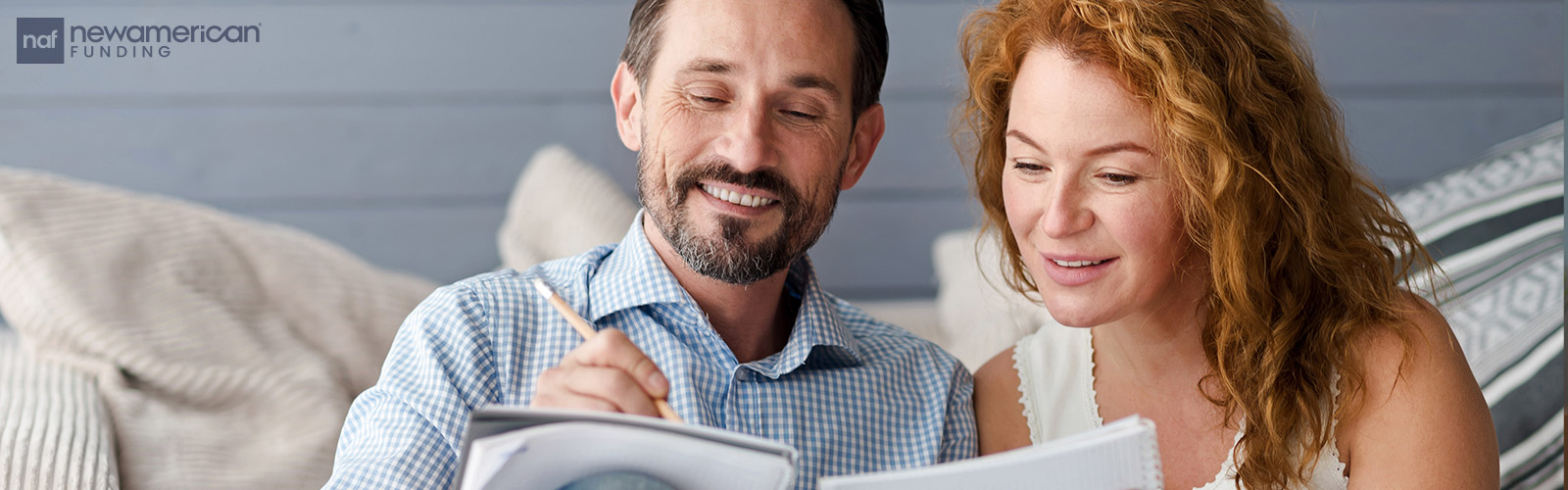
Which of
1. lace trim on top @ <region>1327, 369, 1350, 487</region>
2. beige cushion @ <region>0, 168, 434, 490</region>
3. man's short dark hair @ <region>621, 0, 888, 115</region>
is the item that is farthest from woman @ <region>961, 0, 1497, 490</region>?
beige cushion @ <region>0, 168, 434, 490</region>

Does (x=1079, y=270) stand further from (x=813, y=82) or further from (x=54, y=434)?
(x=54, y=434)

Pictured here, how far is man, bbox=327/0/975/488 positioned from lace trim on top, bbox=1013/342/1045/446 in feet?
0.31

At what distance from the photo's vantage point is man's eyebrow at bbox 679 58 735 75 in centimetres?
100

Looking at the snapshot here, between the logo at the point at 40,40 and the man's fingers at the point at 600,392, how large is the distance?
1547mm

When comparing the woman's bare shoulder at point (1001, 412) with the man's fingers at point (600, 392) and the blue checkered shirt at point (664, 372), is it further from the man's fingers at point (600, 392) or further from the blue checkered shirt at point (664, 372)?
the man's fingers at point (600, 392)

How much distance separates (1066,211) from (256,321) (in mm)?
1178

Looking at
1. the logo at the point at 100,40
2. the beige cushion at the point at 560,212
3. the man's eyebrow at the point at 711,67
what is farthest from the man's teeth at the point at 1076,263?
the logo at the point at 100,40

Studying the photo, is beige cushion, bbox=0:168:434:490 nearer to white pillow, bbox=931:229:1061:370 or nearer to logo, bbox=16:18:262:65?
logo, bbox=16:18:262:65

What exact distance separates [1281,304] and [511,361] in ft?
2.34

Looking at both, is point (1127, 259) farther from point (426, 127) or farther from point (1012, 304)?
point (426, 127)

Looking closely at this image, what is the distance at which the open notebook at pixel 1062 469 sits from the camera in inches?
23.8

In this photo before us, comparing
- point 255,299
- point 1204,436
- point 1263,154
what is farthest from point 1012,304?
point 255,299

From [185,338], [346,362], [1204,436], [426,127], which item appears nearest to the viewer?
[1204,436]

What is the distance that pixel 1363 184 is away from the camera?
109cm
